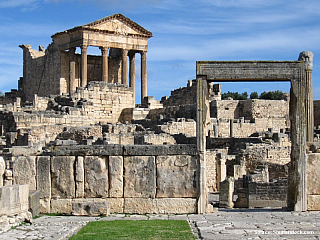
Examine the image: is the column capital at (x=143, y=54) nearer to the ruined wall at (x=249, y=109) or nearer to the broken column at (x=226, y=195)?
the ruined wall at (x=249, y=109)

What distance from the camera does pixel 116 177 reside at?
12.6m

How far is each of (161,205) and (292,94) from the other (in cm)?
373

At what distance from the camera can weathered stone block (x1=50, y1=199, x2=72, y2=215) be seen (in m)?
12.6

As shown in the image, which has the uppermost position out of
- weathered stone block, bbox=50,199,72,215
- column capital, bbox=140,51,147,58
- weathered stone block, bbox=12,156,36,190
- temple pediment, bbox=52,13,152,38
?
temple pediment, bbox=52,13,152,38

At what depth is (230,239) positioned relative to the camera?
9.34m

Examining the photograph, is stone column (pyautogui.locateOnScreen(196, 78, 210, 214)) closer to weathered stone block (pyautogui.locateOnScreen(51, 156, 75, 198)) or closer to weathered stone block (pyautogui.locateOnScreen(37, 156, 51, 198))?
weathered stone block (pyautogui.locateOnScreen(51, 156, 75, 198))

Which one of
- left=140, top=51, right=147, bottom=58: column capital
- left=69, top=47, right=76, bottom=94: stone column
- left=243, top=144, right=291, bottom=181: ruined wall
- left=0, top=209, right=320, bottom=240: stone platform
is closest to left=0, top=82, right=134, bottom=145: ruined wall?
left=243, top=144, right=291, bottom=181: ruined wall

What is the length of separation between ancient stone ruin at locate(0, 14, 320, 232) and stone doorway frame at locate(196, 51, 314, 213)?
2cm

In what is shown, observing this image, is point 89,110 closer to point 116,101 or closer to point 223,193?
point 116,101

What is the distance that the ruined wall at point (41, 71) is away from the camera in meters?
45.0

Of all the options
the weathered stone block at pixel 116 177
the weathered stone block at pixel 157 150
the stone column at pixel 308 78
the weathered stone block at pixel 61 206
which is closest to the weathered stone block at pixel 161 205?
the weathered stone block at pixel 116 177

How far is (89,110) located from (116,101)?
2626mm

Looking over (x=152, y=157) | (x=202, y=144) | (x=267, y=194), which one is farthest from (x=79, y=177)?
(x=267, y=194)

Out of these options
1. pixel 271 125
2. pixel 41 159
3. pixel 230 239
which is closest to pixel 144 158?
pixel 41 159
